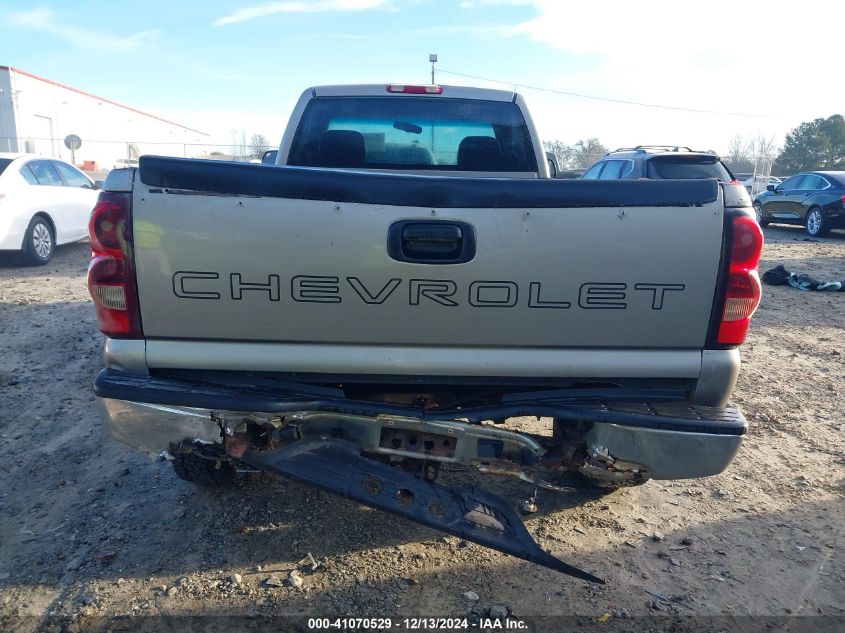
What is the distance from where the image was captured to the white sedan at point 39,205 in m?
8.69

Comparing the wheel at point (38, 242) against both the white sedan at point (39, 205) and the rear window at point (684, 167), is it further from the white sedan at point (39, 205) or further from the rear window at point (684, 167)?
the rear window at point (684, 167)

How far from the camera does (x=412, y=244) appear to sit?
7.96 feet

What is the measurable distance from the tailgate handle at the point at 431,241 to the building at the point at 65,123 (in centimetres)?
2555

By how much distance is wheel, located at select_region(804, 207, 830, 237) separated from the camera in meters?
14.7

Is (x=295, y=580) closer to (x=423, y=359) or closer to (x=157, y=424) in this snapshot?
(x=157, y=424)

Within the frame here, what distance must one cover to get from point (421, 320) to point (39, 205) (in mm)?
9007

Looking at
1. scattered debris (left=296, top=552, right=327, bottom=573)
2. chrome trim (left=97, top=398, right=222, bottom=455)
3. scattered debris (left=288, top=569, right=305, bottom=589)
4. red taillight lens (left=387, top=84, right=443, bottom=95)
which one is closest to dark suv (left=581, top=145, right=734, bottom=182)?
red taillight lens (left=387, top=84, right=443, bottom=95)

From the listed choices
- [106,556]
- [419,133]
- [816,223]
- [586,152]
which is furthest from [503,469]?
[586,152]

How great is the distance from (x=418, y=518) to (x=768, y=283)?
888 centimetres

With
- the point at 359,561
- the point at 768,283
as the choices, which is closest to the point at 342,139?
the point at 359,561

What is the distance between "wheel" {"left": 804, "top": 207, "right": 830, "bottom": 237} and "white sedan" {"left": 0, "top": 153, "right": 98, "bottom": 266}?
15.7 metres

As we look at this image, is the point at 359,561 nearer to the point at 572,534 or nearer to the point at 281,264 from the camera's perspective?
the point at 572,534

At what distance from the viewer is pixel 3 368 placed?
205 inches

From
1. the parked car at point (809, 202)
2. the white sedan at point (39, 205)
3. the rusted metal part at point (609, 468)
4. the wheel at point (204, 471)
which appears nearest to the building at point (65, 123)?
the white sedan at point (39, 205)
